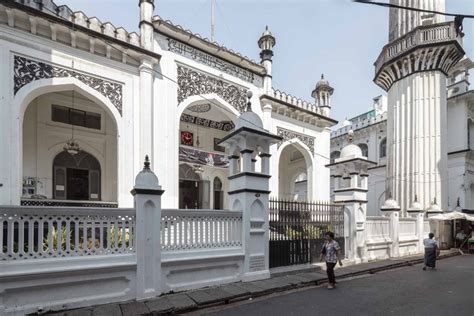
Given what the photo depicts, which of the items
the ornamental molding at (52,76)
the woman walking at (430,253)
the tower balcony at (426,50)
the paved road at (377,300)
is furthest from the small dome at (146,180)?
the tower balcony at (426,50)

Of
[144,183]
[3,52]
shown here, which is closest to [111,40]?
[3,52]

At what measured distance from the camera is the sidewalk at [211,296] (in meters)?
4.91

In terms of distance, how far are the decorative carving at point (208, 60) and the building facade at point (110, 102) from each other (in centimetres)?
4

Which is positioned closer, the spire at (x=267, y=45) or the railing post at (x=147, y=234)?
the railing post at (x=147, y=234)

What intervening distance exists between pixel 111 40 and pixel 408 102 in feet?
44.4

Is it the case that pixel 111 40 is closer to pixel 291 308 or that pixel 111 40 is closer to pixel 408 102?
pixel 291 308

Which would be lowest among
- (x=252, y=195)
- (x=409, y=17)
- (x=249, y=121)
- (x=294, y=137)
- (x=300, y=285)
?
(x=300, y=285)

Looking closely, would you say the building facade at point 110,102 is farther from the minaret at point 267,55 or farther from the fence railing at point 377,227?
the fence railing at point 377,227

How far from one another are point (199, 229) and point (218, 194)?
8.80 metres

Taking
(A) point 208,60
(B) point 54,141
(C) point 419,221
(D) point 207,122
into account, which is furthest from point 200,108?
(C) point 419,221

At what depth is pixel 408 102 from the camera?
15.7 m

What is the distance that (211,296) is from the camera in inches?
225

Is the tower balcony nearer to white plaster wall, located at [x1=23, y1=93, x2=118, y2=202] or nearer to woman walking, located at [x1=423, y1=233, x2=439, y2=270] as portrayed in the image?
woman walking, located at [x1=423, y1=233, x2=439, y2=270]

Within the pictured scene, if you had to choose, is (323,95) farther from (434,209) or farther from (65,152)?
(65,152)
